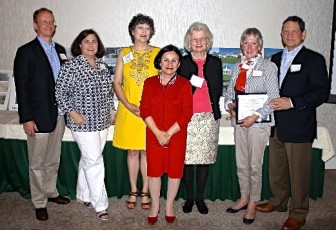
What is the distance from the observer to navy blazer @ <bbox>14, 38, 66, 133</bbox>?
294cm

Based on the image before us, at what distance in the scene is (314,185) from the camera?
12.2 ft

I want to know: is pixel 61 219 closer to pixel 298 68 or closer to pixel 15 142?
pixel 15 142

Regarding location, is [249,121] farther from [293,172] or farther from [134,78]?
[134,78]

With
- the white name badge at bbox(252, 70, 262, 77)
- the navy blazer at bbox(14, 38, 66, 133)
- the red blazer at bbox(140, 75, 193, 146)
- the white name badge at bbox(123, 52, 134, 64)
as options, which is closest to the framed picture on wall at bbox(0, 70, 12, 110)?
the navy blazer at bbox(14, 38, 66, 133)

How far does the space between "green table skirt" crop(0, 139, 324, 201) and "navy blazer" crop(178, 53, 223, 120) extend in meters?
0.63

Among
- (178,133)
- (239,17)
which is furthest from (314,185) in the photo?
(239,17)

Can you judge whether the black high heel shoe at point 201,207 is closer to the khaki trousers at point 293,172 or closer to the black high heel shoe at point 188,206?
the black high heel shoe at point 188,206

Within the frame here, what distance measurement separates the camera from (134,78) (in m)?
3.14

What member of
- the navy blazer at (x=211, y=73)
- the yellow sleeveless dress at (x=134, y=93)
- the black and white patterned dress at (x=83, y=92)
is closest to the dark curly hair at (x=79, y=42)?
the black and white patterned dress at (x=83, y=92)

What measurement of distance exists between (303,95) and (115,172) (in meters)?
1.91

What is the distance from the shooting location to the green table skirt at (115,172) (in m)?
3.61

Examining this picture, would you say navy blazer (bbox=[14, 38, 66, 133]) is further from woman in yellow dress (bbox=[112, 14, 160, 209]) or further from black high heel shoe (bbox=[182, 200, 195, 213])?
black high heel shoe (bbox=[182, 200, 195, 213])

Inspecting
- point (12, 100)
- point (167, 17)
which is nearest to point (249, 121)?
point (167, 17)

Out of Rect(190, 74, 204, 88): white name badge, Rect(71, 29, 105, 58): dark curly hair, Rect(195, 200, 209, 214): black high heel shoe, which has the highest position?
Rect(71, 29, 105, 58): dark curly hair
